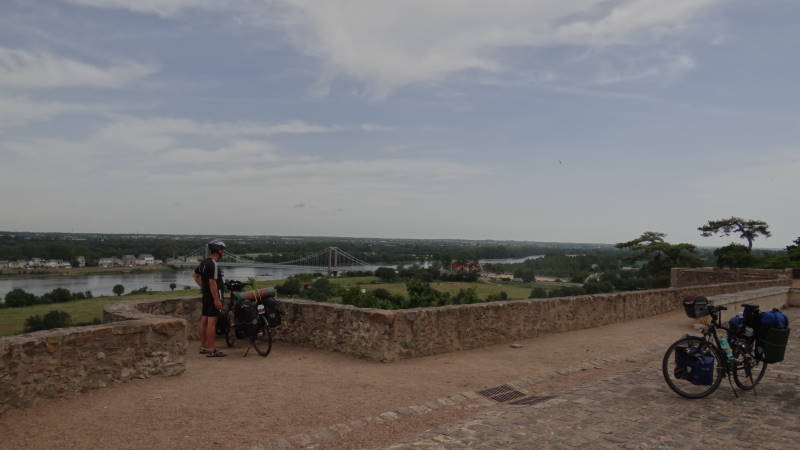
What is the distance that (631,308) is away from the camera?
1096 cm

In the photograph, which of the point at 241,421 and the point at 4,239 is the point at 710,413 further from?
the point at 4,239

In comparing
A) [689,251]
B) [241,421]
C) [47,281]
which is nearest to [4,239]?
[47,281]

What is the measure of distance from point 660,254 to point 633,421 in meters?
35.7

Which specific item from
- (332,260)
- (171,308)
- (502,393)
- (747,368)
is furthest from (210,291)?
(332,260)

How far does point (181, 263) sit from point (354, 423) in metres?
72.0

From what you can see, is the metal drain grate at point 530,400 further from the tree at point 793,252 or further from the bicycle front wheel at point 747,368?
the tree at point 793,252

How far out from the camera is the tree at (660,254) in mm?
34237

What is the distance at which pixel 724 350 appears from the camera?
A: 15.0 feet

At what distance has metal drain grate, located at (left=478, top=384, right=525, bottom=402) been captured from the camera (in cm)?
488

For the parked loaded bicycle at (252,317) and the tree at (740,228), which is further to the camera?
the tree at (740,228)

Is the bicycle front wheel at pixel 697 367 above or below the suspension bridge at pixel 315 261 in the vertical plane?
above

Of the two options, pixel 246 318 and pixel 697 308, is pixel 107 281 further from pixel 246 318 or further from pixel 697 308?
pixel 697 308

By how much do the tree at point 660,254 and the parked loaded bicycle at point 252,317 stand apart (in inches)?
1295

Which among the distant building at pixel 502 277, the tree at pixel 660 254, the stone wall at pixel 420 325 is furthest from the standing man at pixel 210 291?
the distant building at pixel 502 277
